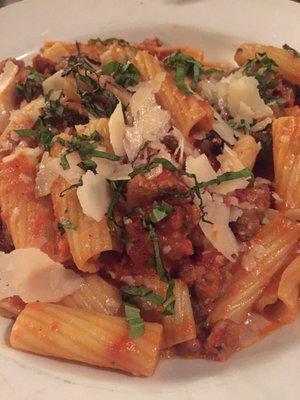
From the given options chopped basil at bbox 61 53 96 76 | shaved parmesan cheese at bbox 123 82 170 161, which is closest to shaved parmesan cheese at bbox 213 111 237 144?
shaved parmesan cheese at bbox 123 82 170 161

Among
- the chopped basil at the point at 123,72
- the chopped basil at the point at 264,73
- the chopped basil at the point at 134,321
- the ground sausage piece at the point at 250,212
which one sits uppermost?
the chopped basil at the point at 123,72

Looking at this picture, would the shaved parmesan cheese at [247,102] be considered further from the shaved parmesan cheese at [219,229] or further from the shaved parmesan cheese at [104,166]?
the shaved parmesan cheese at [104,166]

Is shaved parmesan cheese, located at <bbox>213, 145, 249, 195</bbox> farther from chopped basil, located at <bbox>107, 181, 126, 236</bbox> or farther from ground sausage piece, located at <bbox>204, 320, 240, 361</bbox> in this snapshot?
ground sausage piece, located at <bbox>204, 320, 240, 361</bbox>

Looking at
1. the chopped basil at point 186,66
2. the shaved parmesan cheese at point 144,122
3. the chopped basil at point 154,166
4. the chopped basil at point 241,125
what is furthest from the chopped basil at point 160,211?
the chopped basil at point 186,66

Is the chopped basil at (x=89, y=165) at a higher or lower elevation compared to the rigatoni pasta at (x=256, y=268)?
higher

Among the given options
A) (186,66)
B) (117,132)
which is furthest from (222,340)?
(186,66)

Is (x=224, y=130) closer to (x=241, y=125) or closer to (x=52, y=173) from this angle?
(x=241, y=125)

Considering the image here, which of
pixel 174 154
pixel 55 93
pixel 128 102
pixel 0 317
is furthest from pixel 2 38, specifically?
pixel 0 317
